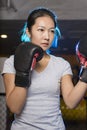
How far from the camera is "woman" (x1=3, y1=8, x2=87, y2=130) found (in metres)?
1.16

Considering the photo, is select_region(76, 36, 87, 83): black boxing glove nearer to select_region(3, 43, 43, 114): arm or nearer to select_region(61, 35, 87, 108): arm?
select_region(61, 35, 87, 108): arm

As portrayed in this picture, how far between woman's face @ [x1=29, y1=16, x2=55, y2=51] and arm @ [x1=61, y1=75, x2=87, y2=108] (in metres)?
0.14

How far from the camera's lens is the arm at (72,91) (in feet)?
3.80

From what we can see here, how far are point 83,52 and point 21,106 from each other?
294 millimetres

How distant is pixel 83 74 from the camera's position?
1.16m

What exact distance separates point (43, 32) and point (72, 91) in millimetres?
240

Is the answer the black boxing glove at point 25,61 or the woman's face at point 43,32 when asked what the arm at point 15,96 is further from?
the woman's face at point 43,32

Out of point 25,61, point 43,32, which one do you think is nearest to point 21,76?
point 25,61

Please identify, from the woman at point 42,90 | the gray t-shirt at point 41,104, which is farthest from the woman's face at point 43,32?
the gray t-shirt at point 41,104

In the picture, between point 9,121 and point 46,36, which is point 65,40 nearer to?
point 9,121

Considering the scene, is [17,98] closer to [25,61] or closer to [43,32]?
[25,61]

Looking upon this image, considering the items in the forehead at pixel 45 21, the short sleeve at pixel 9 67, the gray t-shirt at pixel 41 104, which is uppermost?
the forehead at pixel 45 21

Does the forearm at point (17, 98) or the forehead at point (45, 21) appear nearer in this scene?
the forearm at point (17, 98)

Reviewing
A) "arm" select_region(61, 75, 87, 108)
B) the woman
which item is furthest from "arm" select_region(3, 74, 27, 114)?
"arm" select_region(61, 75, 87, 108)
